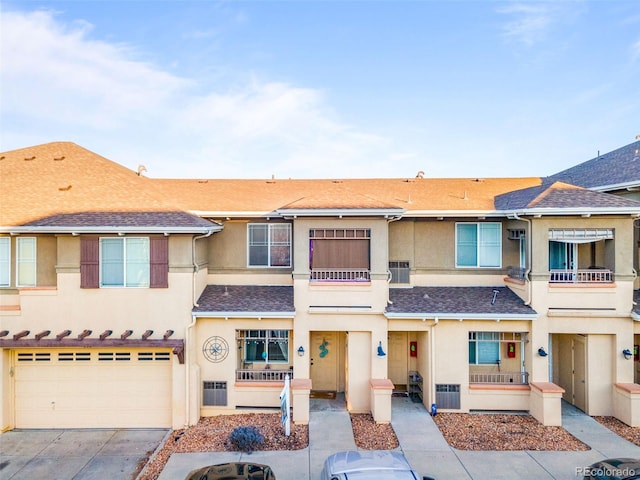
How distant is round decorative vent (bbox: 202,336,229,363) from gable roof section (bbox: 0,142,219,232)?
350 cm

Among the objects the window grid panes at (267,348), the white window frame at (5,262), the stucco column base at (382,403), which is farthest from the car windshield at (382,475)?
the white window frame at (5,262)

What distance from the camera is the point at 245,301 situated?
11.8m

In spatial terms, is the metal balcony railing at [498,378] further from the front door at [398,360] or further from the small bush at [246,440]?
the small bush at [246,440]

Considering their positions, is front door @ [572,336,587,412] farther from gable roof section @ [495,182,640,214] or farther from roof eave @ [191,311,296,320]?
roof eave @ [191,311,296,320]

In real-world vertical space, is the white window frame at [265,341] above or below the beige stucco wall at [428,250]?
below

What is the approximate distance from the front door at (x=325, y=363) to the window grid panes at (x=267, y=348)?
109 centimetres

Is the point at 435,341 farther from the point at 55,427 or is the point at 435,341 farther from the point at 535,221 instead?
the point at 55,427

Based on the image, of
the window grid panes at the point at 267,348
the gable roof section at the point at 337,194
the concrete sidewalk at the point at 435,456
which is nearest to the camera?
the concrete sidewalk at the point at 435,456

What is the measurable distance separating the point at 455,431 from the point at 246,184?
1171 cm

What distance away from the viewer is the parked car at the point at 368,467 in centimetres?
636

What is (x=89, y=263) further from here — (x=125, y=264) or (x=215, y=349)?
(x=215, y=349)

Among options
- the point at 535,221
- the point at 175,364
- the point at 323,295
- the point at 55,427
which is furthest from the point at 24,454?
the point at 535,221

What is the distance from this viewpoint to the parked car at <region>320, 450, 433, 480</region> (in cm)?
636

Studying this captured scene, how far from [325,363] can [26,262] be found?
10.1 metres
